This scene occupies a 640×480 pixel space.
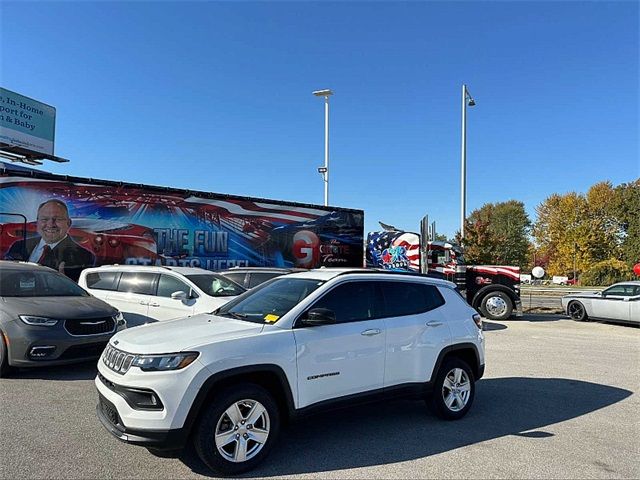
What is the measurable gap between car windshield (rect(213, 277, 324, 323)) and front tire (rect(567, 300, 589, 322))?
47.5ft

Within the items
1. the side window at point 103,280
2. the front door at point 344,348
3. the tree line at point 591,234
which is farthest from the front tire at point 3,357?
the tree line at point 591,234

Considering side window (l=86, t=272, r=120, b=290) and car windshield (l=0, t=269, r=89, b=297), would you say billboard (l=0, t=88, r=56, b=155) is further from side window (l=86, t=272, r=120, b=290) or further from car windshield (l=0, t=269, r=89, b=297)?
car windshield (l=0, t=269, r=89, b=297)

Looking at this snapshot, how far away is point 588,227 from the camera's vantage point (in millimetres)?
53938

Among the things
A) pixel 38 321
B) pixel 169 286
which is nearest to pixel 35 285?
pixel 38 321

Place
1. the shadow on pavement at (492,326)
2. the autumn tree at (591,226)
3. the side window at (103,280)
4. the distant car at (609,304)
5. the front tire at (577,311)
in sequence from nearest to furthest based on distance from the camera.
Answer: the side window at (103,280), the shadow on pavement at (492,326), the distant car at (609,304), the front tire at (577,311), the autumn tree at (591,226)

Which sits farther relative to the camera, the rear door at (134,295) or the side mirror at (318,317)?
the rear door at (134,295)

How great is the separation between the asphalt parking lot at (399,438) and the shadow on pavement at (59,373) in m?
0.02

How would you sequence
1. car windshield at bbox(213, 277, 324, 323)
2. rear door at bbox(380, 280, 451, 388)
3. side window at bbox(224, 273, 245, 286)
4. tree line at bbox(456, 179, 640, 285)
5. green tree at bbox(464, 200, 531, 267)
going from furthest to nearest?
green tree at bbox(464, 200, 531, 267) → tree line at bbox(456, 179, 640, 285) → side window at bbox(224, 273, 245, 286) → rear door at bbox(380, 280, 451, 388) → car windshield at bbox(213, 277, 324, 323)

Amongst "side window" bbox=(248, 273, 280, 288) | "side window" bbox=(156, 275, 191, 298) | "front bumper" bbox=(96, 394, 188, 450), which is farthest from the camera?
"side window" bbox=(248, 273, 280, 288)

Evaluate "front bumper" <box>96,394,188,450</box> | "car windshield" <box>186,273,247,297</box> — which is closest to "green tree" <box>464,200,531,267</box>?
"car windshield" <box>186,273,247,297</box>

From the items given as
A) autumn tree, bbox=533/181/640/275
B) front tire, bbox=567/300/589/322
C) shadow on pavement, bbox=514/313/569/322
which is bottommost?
shadow on pavement, bbox=514/313/569/322

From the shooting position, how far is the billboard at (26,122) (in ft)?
77.0

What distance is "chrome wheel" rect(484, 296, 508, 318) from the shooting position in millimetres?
16188

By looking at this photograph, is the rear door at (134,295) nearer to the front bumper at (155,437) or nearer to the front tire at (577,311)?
the front bumper at (155,437)
